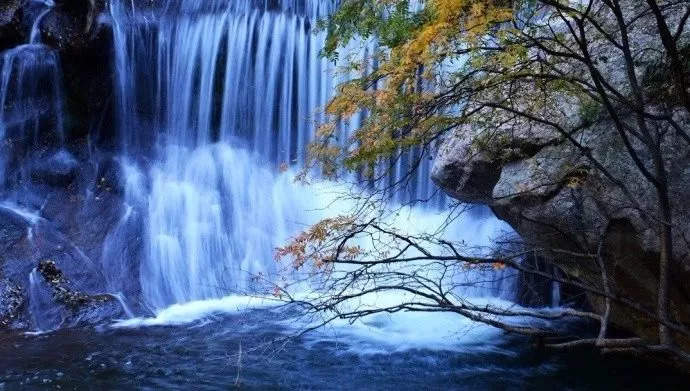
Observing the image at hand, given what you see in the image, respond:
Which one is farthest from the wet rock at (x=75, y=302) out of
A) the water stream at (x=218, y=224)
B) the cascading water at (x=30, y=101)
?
the cascading water at (x=30, y=101)

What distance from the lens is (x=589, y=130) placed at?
17.1ft

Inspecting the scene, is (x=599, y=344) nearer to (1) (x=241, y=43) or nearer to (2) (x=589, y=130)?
(2) (x=589, y=130)

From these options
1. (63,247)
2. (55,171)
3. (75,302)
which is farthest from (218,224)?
(75,302)

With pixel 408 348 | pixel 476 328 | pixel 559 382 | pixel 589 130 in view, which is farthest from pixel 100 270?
pixel 589 130

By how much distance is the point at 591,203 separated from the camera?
5.21 m

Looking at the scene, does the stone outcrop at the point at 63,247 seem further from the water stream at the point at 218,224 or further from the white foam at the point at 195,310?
the white foam at the point at 195,310

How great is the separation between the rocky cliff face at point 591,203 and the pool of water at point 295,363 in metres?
0.91

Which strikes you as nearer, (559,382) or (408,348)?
(559,382)

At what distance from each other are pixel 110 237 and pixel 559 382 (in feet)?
22.7

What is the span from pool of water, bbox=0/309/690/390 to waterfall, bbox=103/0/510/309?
12.8 ft

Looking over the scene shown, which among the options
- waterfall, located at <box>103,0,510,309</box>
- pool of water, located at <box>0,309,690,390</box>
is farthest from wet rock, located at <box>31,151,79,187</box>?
pool of water, located at <box>0,309,690,390</box>

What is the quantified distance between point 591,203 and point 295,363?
3.41 meters

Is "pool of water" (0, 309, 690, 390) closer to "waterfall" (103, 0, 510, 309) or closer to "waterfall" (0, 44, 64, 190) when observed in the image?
"waterfall" (103, 0, 510, 309)

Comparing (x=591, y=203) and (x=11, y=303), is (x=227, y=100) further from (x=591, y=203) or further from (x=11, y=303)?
(x=591, y=203)
